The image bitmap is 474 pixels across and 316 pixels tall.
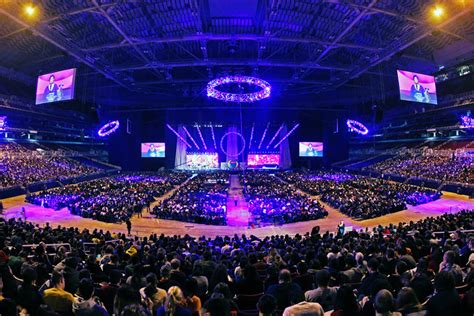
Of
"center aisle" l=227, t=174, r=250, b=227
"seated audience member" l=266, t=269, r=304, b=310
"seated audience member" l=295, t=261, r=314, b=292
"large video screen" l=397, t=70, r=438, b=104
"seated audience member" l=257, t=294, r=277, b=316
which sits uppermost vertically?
"large video screen" l=397, t=70, r=438, b=104

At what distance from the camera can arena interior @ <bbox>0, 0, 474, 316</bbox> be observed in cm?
434

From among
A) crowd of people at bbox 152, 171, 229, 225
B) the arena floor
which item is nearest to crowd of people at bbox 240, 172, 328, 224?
the arena floor

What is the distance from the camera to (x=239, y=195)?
102ft

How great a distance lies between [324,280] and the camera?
173 inches

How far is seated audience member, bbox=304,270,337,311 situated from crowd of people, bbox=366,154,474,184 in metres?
28.5

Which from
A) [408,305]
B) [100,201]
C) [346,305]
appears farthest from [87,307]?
[100,201]

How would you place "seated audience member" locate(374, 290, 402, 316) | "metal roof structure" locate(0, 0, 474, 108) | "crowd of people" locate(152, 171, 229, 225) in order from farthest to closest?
"metal roof structure" locate(0, 0, 474, 108), "crowd of people" locate(152, 171, 229, 225), "seated audience member" locate(374, 290, 402, 316)

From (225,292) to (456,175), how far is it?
3168 centimetres

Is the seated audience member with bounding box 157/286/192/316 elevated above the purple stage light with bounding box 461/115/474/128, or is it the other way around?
the purple stage light with bounding box 461/115/474/128

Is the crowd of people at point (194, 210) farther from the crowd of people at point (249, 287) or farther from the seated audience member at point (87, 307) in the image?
the seated audience member at point (87, 307)

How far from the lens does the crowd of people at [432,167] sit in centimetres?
2956

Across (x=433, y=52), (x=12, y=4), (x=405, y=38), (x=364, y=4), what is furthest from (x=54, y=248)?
(x=433, y=52)

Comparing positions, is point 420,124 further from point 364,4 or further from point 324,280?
point 324,280

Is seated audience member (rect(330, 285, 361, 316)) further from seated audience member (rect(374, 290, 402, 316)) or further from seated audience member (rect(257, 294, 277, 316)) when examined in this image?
seated audience member (rect(257, 294, 277, 316))
